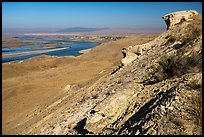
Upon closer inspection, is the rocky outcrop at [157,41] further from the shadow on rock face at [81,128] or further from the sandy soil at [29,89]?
the shadow on rock face at [81,128]

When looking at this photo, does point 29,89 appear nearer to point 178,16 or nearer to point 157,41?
point 157,41

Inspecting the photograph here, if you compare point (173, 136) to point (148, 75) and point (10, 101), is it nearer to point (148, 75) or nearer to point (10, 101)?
point (148, 75)

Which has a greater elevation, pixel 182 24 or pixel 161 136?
pixel 182 24

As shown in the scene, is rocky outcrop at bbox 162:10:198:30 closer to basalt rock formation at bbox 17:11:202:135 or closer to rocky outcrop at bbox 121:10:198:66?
rocky outcrop at bbox 121:10:198:66

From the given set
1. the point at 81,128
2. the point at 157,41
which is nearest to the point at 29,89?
the point at 157,41

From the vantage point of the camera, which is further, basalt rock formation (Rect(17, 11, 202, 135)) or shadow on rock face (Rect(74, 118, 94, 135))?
shadow on rock face (Rect(74, 118, 94, 135))

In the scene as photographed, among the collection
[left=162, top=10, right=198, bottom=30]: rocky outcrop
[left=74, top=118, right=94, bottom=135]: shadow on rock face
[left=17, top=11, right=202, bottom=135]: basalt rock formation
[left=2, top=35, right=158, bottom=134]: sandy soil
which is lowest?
[left=2, top=35, right=158, bottom=134]: sandy soil

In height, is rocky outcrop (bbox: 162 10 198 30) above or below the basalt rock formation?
above

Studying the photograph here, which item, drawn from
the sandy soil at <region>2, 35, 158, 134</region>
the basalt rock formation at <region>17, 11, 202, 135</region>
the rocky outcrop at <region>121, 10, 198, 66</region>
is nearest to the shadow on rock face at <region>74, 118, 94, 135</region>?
the basalt rock formation at <region>17, 11, 202, 135</region>

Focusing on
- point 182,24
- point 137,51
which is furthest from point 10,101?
point 182,24

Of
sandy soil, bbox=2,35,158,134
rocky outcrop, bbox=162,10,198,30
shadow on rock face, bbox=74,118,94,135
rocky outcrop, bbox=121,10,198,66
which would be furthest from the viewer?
rocky outcrop, bbox=162,10,198,30

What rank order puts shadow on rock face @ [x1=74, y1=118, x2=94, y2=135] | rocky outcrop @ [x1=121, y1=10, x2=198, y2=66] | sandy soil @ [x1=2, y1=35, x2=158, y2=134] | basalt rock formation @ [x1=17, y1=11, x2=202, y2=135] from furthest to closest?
1. sandy soil @ [x1=2, y1=35, x2=158, y2=134]
2. rocky outcrop @ [x1=121, y1=10, x2=198, y2=66]
3. shadow on rock face @ [x1=74, y1=118, x2=94, y2=135]
4. basalt rock formation @ [x1=17, y1=11, x2=202, y2=135]
